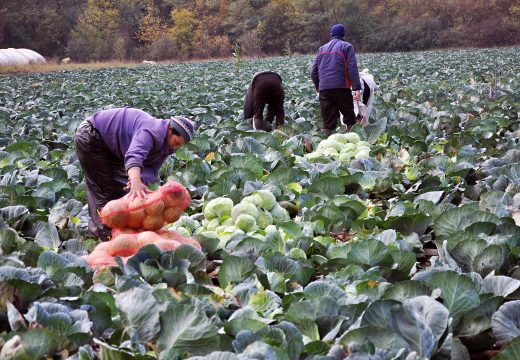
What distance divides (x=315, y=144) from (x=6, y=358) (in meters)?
5.86

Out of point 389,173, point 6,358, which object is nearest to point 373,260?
point 6,358

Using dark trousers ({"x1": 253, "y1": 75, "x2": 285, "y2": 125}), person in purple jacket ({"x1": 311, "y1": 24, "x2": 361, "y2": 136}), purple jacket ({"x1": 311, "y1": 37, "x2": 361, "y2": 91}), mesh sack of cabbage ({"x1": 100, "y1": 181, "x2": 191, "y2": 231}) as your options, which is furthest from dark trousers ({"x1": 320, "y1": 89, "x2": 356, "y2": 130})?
mesh sack of cabbage ({"x1": 100, "y1": 181, "x2": 191, "y2": 231})

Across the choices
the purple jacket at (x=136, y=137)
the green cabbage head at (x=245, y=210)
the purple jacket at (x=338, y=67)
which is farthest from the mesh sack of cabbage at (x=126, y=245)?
the purple jacket at (x=338, y=67)

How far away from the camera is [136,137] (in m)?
4.08

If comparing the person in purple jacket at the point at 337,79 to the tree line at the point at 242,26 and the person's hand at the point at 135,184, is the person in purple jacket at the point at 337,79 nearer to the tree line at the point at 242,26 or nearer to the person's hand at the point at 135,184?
the person's hand at the point at 135,184

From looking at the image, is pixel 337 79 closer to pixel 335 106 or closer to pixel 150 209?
pixel 335 106

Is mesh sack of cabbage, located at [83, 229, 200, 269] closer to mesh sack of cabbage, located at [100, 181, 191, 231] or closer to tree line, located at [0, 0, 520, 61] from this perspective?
mesh sack of cabbage, located at [100, 181, 191, 231]

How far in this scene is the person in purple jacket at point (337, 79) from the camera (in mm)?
8297

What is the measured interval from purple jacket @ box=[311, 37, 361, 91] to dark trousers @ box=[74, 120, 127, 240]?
168 inches

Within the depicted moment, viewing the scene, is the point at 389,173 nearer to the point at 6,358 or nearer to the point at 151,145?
the point at 151,145

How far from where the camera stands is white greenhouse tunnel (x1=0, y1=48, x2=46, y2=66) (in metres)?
37.2

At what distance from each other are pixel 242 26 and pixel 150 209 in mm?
53510

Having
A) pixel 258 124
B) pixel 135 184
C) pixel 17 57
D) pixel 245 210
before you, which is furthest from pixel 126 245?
pixel 17 57

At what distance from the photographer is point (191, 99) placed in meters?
14.2
